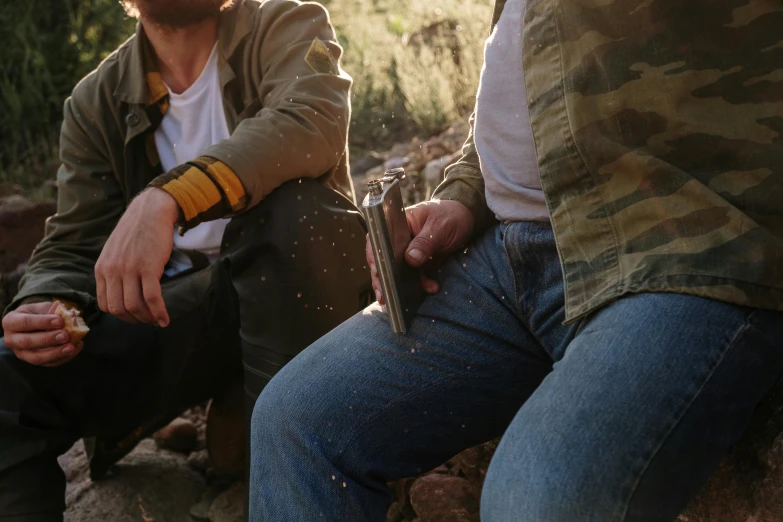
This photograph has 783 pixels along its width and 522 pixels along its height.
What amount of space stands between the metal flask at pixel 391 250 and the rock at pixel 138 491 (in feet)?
5.09

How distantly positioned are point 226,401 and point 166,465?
0.36 metres

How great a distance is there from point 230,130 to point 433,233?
114cm

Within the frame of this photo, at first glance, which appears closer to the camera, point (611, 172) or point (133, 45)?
point (611, 172)

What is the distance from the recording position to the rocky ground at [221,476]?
1.53 m

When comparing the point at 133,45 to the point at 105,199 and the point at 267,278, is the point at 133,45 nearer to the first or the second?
the point at 105,199

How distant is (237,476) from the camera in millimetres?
3033

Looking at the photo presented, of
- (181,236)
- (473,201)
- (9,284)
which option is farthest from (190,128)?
(9,284)

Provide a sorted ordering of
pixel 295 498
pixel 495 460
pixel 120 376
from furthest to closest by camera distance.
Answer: pixel 120 376 → pixel 295 498 → pixel 495 460

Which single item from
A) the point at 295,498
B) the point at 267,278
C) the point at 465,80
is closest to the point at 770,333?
the point at 295,498

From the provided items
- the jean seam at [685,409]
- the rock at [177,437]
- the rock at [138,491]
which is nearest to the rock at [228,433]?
the rock at [138,491]

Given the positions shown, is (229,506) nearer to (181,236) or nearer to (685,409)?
(181,236)

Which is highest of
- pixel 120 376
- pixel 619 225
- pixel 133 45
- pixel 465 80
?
pixel 133 45

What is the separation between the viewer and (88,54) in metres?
6.72

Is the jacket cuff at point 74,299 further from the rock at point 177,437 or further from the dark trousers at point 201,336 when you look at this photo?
the rock at point 177,437
